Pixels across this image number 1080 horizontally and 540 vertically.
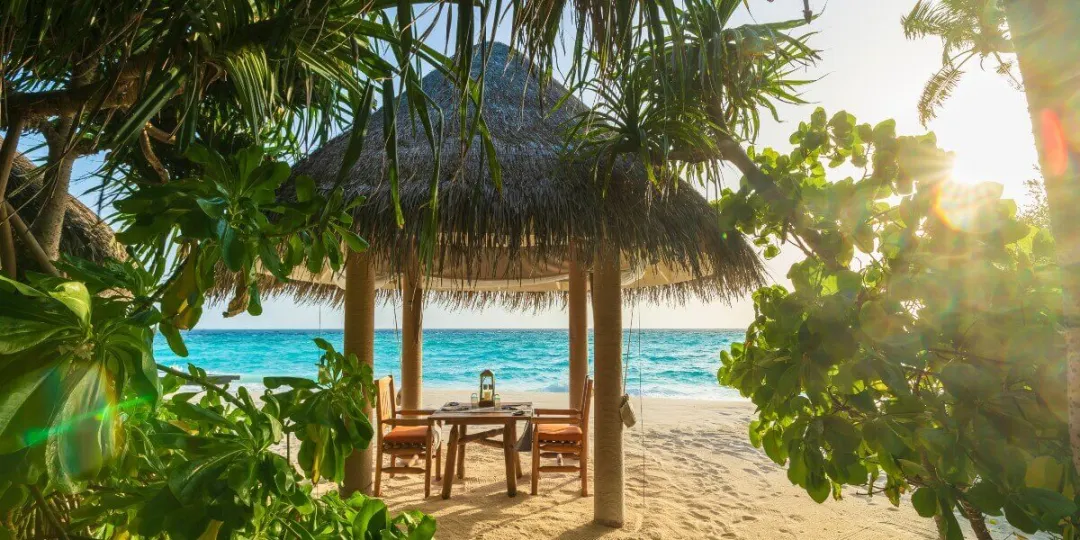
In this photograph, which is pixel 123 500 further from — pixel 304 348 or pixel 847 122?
pixel 304 348

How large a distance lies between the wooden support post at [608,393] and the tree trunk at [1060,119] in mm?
2407

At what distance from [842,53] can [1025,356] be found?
5.24 ft

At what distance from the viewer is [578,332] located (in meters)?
5.28

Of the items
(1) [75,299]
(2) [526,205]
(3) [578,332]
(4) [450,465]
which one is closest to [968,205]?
(1) [75,299]

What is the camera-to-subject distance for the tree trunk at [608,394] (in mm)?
3391

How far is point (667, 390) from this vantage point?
64.4ft

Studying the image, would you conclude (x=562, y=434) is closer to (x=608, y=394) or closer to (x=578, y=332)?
(x=608, y=394)

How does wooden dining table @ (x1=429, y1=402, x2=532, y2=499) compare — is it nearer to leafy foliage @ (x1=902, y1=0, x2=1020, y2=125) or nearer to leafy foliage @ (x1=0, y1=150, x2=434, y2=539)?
leafy foliage @ (x1=0, y1=150, x2=434, y2=539)

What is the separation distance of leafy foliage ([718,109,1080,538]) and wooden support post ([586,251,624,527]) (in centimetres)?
194

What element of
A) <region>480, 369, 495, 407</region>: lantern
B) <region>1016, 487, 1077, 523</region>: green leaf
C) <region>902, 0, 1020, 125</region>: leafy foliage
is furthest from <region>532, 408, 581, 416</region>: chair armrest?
<region>902, 0, 1020, 125</region>: leafy foliage

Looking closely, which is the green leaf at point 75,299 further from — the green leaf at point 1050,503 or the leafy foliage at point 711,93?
the leafy foliage at point 711,93

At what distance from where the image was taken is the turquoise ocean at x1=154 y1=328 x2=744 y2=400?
69.8 ft

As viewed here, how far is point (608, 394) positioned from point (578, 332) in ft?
5.92

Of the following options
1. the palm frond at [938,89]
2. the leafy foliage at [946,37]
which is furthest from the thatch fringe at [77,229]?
the palm frond at [938,89]
